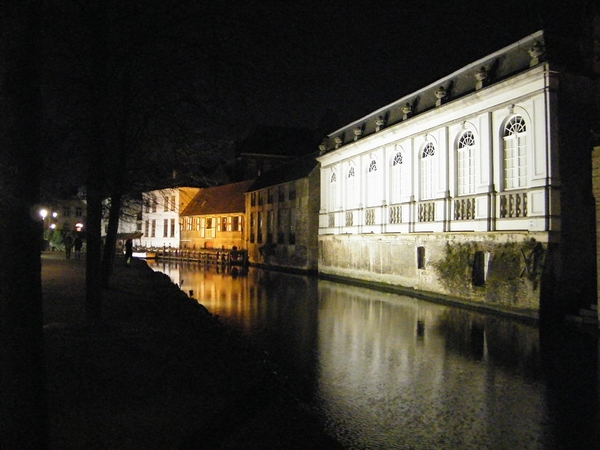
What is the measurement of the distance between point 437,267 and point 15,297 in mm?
18386

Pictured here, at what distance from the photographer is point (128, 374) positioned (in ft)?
21.6

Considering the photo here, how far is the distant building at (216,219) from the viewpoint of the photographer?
52844mm

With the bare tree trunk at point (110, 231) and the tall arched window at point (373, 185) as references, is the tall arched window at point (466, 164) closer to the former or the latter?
the tall arched window at point (373, 185)

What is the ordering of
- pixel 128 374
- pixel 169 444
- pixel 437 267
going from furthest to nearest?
pixel 437 267
pixel 128 374
pixel 169 444

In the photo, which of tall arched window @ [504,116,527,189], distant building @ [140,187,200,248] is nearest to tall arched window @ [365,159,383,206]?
tall arched window @ [504,116,527,189]

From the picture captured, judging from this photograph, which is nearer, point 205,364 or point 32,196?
point 32,196

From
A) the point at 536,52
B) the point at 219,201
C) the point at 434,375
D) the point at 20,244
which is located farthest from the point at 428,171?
the point at 219,201

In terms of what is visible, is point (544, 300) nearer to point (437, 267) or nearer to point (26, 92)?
point (437, 267)

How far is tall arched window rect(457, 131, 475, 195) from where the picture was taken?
1947cm

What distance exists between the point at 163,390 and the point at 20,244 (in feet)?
9.99

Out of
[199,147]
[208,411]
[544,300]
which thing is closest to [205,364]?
[208,411]

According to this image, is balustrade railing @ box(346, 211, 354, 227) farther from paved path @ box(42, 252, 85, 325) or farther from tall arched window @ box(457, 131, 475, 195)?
paved path @ box(42, 252, 85, 325)

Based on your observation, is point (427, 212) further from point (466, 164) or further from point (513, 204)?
point (513, 204)

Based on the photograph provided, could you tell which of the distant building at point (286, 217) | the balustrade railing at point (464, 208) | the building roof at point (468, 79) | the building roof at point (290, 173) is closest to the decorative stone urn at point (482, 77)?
the building roof at point (468, 79)
